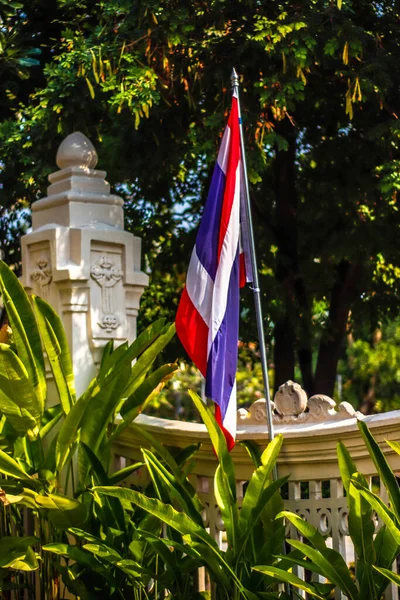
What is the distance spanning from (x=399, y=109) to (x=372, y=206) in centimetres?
122

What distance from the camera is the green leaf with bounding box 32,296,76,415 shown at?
185 inches

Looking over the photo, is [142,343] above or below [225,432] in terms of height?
above

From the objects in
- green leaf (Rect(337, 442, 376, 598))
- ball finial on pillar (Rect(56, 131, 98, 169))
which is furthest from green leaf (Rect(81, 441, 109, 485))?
ball finial on pillar (Rect(56, 131, 98, 169))

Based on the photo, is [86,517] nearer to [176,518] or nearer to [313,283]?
[176,518]

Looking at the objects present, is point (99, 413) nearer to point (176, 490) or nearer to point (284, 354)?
point (176, 490)

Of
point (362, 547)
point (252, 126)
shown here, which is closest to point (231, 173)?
point (362, 547)

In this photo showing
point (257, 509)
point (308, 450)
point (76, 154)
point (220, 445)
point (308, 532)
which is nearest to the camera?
point (308, 532)

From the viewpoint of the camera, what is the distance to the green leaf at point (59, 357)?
470 centimetres

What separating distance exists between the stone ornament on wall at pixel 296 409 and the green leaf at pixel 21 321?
1066 millimetres

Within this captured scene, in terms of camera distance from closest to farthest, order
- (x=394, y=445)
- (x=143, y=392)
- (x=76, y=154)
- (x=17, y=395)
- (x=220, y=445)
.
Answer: (x=394, y=445), (x=220, y=445), (x=17, y=395), (x=143, y=392), (x=76, y=154)

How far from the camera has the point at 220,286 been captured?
4.49 meters

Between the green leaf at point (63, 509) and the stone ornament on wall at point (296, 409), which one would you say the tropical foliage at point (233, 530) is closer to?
the green leaf at point (63, 509)

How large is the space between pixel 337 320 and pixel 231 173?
17.7 ft

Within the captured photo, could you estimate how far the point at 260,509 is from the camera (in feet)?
12.8
